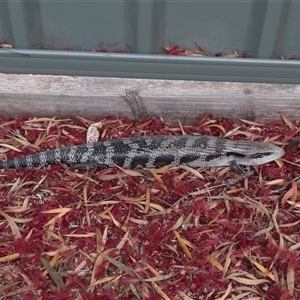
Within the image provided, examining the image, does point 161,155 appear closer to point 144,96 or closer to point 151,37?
point 144,96

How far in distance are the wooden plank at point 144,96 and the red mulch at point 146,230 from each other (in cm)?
22

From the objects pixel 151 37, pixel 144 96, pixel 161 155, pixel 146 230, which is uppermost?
pixel 151 37

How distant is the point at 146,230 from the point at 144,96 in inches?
39.0

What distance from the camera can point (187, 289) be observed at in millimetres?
2621

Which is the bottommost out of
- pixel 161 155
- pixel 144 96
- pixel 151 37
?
pixel 161 155

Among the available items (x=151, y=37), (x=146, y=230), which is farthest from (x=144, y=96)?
(x=146, y=230)

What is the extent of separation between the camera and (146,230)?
287 cm

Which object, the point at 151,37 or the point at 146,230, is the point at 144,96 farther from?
the point at 146,230

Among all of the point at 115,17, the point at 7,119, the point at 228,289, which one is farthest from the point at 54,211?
the point at 115,17

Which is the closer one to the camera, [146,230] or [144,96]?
[146,230]

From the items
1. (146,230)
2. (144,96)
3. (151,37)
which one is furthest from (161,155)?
(151,37)

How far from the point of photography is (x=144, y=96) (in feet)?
10.8

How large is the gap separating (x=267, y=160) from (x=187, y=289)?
3.57ft

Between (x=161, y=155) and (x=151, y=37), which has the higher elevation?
(x=151, y=37)
